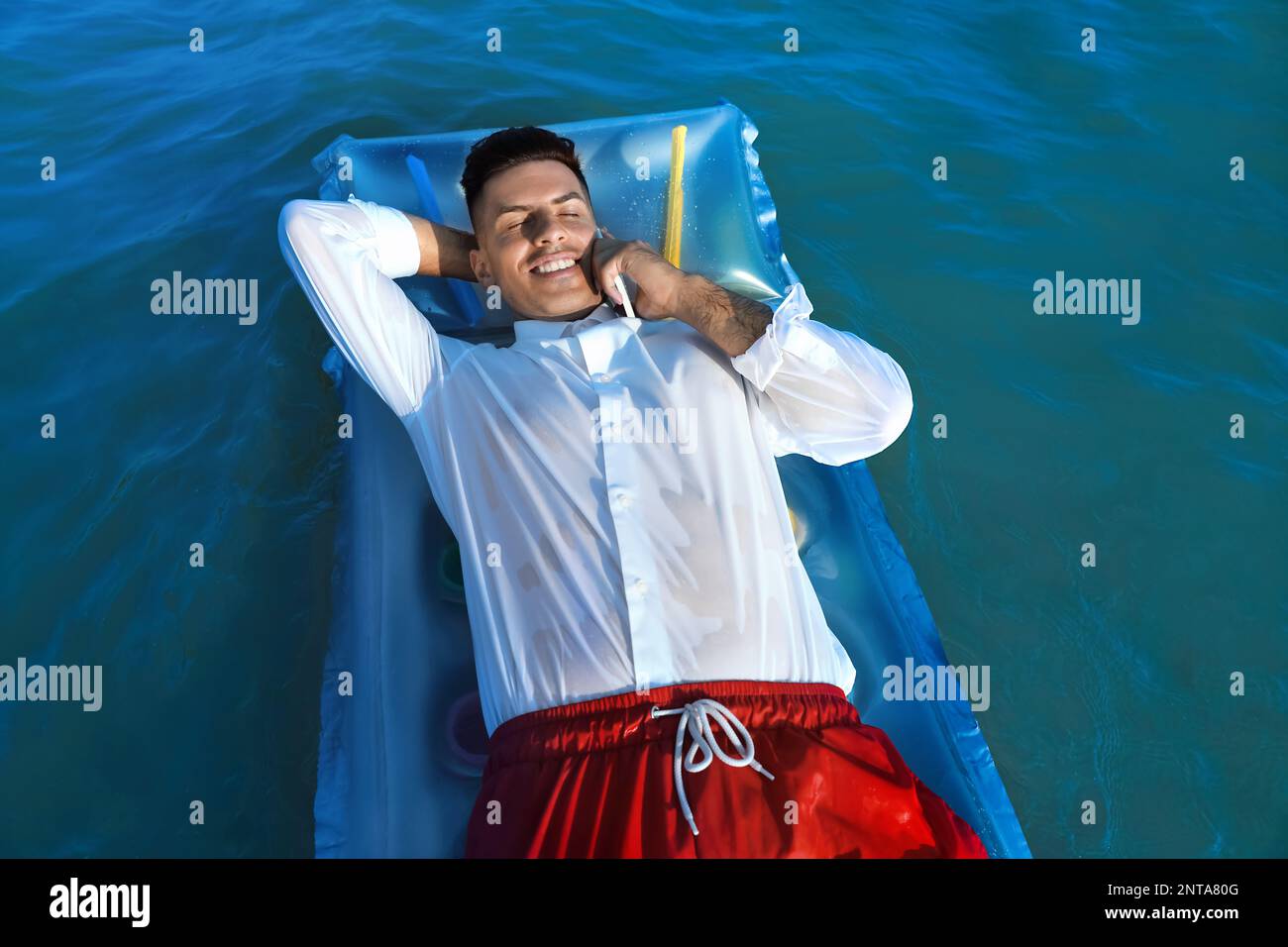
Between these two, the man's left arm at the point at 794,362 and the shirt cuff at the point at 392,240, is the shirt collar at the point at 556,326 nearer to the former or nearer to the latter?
the man's left arm at the point at 794,362

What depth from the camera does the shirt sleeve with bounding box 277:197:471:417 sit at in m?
2.63

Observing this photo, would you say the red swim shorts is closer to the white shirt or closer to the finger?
the white shirt

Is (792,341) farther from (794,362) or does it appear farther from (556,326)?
(556,326)

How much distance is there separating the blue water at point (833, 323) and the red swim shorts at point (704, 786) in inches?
37.5

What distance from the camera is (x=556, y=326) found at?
9.44 feet

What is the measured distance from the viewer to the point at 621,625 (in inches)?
89.5

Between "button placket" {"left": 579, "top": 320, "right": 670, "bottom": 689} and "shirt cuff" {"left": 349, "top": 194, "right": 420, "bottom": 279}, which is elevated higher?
"shirt cuff" {"left": 349, "top": 194, "right": 420, "bottom": 279}

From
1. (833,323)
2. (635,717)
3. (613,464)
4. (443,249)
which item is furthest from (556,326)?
(833,323)

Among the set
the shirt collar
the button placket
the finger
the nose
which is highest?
the nose

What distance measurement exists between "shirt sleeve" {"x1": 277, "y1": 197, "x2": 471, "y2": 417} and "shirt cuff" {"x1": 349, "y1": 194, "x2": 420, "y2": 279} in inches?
2.2

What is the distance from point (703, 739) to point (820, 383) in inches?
37.4

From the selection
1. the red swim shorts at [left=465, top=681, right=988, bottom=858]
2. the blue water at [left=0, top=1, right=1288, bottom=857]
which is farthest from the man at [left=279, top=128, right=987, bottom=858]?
the blue water at [left=0, top=1, right=1288, bottom=857]

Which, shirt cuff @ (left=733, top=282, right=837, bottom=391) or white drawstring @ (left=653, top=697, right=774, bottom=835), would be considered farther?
shirt cuff @ (left=733, top=282, right=837, bottom=391)

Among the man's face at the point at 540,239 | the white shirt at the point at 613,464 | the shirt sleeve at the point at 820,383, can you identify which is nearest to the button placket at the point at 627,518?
the white shirt at the point at 613,464
